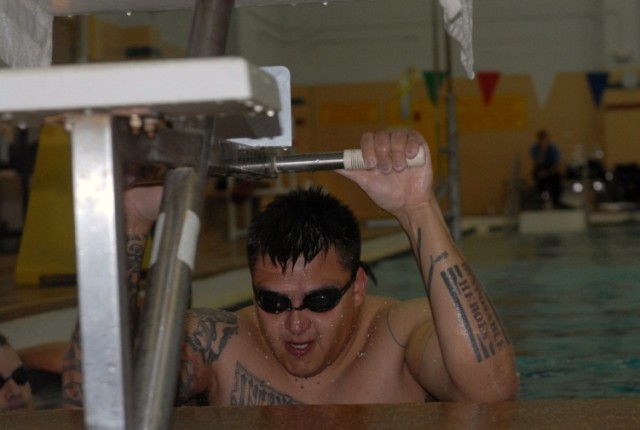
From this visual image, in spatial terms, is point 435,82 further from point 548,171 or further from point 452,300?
point 452,300

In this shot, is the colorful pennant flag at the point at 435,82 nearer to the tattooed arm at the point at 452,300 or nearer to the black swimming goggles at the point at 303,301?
the black swimming goggles at the point at 303,301

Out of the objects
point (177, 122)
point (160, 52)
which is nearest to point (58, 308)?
point (177, 122)

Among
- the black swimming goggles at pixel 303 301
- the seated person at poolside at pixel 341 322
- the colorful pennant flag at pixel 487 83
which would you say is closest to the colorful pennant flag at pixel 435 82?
the colorful pennant flag at pixel 487 83

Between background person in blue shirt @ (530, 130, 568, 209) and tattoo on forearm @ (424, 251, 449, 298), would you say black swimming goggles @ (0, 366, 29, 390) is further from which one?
background person in blue shirt @ (530, 130, 568, 209)

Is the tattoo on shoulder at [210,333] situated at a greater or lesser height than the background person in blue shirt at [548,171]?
lesser

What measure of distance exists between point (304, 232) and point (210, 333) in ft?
1.16

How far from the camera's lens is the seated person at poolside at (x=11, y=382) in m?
2.33

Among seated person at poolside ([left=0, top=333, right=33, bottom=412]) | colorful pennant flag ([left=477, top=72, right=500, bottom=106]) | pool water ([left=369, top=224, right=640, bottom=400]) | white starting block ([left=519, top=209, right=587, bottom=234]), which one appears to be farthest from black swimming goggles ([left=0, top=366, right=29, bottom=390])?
colorful pennant flag ([left=477, top=72, right=500, bottom=106])

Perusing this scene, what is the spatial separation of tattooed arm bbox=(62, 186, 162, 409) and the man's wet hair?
0.33 metres

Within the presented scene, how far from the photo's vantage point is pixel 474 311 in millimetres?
1753

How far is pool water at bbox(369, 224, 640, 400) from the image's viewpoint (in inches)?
182

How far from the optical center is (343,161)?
1.32 metres

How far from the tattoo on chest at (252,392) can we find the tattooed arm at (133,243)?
1.54ft

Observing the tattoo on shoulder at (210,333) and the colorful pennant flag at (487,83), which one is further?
the colorful pennant flag at (487,83)
